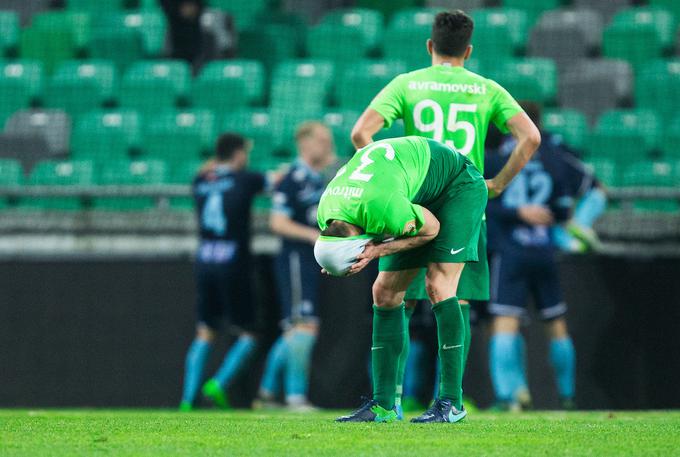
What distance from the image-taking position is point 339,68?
12.6m

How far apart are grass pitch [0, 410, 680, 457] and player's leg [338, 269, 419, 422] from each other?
20cm

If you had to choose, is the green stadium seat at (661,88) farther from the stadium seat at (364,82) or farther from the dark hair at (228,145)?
the dark hair at (228,145)

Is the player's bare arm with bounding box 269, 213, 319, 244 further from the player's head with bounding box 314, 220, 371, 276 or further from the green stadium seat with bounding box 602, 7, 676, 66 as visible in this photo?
the green stadium seat with bounding box 602, 7, 676, 66

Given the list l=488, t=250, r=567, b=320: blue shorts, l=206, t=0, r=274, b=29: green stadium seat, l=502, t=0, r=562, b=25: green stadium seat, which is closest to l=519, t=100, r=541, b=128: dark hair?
l=488, t=250, r=567, b=320: blue shorts

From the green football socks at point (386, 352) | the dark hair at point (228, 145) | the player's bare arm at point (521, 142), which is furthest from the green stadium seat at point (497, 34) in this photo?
the green football socks at point (386, 352)

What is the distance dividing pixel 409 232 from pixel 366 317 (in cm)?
472

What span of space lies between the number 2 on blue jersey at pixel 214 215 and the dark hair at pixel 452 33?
150 inches

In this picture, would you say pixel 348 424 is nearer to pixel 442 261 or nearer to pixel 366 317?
pixel 442 261

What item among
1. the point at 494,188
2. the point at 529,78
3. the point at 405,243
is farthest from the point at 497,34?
the point at 405,243

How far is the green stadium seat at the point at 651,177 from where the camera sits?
10.3 metres

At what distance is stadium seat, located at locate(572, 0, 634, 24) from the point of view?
12.9 m

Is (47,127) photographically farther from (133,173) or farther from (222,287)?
(222,287)

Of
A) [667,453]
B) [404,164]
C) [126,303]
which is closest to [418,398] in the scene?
[126,303]

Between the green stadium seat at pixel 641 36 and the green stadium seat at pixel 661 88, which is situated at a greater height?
the green stadium seat at pixel 641 36
